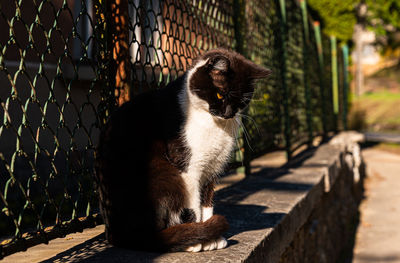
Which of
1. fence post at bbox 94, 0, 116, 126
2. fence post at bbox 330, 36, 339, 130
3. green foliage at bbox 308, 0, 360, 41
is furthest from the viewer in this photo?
green foliage at bbox 308, 0, 360, 41

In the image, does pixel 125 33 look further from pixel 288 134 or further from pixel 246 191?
pixel 288 134

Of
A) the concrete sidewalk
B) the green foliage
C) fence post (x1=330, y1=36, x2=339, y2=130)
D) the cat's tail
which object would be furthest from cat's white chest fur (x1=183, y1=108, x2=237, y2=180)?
the green foliage

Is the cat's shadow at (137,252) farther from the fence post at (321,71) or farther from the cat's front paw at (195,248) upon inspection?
the fence post at (321,71)

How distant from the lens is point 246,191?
9.79ft

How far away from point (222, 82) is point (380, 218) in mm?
4567

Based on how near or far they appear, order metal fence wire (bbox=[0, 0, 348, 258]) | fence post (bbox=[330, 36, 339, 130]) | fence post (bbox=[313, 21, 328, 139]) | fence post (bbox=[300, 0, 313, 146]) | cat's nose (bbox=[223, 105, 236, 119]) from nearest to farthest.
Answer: metal fence wire (bbox=[0, 0, 348, 258]) → cat's nose (bbox=[223, 105, 236, 119]) → fence post (bbox=[300, 0, 313, 146]) → fence post (bbox=[313, 21, 328, 139]) → fence post (bbox=[330, 36, 339, 130])

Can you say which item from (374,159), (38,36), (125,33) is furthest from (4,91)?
(374,159)

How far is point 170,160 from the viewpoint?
5.27ft

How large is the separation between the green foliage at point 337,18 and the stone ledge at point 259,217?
7.11 meters

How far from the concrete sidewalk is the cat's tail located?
3.18m

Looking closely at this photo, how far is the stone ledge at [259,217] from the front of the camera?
5.20ft

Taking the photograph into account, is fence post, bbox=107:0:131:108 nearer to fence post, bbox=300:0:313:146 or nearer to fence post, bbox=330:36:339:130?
fence post, bbox=300:0:313:146

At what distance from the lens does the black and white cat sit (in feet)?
5.14

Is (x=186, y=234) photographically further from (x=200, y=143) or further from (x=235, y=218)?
(x=235, y=218)
